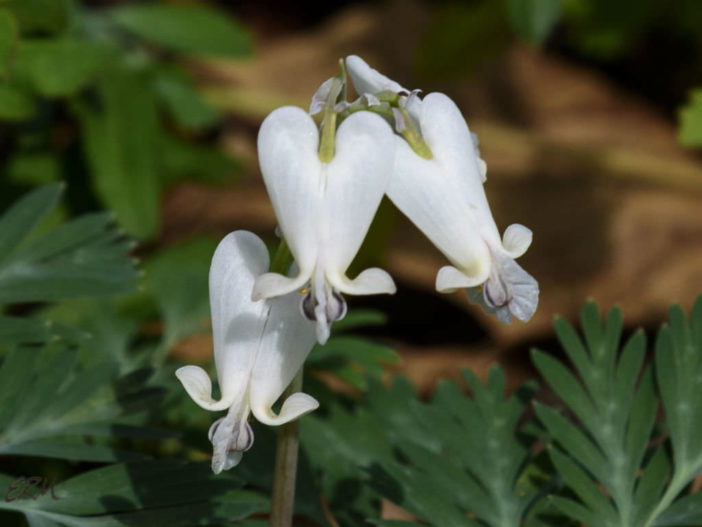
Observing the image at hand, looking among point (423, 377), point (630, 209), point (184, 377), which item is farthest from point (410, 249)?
point (184, 377)

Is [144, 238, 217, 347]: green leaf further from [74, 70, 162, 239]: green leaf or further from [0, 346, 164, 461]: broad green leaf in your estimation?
[0, 346, 164, 461]: broad green leaf

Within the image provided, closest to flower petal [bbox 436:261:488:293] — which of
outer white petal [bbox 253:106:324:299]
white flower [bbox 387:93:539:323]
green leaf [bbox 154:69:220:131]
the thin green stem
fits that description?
white flower [bbox 387:93:539:323]

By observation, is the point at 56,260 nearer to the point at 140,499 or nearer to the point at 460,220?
the point at 140,499

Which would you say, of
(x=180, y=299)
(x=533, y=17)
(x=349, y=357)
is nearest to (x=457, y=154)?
(x=349, y=357)

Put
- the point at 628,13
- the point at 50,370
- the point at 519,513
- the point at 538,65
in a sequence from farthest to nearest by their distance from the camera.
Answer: the point at 538,65
the point at 628,13
the point at 50,370
the point at 519,513

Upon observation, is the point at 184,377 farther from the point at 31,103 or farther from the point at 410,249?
the point at 410,249

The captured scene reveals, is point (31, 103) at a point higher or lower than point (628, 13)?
lower

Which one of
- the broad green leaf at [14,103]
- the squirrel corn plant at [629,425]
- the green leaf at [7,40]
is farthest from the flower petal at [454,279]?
the broad green leaf at [14,103]
